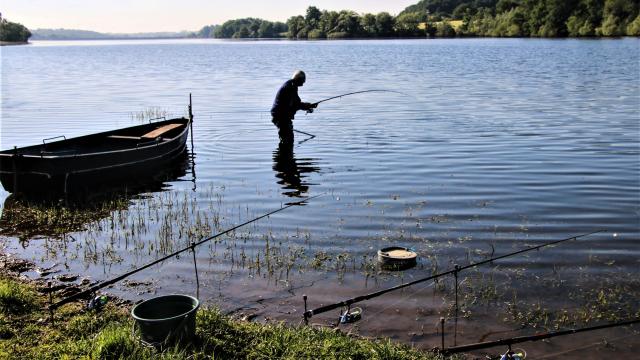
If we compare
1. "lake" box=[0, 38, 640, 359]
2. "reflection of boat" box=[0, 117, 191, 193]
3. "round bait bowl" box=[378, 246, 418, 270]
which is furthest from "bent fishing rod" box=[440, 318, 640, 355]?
"reflection of boat" box=[0, 117, 191, 193]

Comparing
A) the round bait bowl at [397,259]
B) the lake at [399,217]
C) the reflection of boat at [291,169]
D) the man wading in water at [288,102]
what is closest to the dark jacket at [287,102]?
the man wading in water at [288,102]

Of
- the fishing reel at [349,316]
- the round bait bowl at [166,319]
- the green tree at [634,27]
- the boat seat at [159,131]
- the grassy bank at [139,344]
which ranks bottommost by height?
the fishing reel at [349,316]

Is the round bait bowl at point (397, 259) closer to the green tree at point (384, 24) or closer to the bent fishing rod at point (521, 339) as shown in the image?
the bent fishing rod at point (521, 339)

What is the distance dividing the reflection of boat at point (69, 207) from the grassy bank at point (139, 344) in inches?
227

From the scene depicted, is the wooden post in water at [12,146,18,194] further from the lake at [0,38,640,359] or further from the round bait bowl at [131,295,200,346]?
the round bait bowl at [131,295,200,346]

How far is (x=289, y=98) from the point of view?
68.4 ft

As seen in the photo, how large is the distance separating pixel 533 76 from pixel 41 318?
46.9 m

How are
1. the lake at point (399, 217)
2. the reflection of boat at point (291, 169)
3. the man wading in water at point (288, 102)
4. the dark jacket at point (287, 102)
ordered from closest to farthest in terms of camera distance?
the lake at point (399, 217) < the reflection of boat at point (291, 169) < the man wading in water at point (288, 102) < the dark jacket at point (287, 102)

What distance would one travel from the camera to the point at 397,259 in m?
11.0

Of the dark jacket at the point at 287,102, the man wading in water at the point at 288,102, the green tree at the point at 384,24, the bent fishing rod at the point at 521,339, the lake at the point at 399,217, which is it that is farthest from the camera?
the green tree at the point at 384,24

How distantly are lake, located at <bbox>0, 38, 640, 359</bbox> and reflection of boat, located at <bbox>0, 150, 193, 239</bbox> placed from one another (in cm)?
27

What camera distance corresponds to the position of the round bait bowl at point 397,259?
36.1 ft

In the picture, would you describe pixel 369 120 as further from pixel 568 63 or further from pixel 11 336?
pixel 568 63

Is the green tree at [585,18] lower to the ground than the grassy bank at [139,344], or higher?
higher
